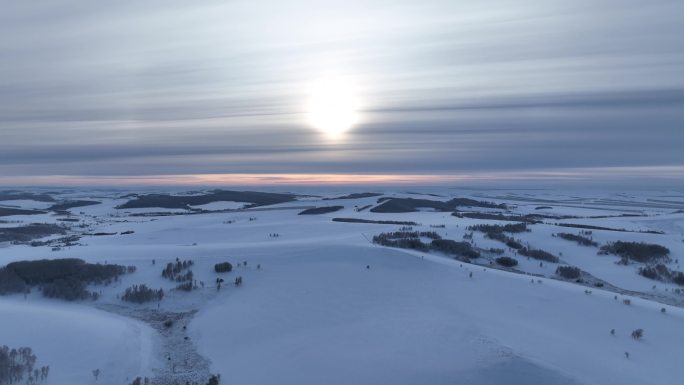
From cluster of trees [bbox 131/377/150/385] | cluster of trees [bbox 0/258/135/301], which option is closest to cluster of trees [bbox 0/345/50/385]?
cluster of trees [bbox 131/377/150/385]

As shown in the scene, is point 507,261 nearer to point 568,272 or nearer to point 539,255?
point 539,255

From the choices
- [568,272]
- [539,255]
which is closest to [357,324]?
[568,272]

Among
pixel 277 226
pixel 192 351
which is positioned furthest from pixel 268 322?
pixel 277 226

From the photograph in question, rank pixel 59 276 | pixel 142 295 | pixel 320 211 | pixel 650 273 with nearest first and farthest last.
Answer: pixel 142 295 → pixel 59 276 → pixel 650 273 → pixel 320 211

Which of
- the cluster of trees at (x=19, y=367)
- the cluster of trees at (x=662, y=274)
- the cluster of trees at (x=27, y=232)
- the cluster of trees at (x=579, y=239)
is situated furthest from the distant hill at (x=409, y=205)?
the cluster of trees at (x=19, y=367)

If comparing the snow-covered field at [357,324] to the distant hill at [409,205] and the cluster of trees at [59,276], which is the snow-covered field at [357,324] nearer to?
the cluster of trees at [59,276]

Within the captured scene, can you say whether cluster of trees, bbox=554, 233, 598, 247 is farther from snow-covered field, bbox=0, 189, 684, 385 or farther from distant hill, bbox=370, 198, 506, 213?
distant hill, bbox=370, 198, 506, 213
